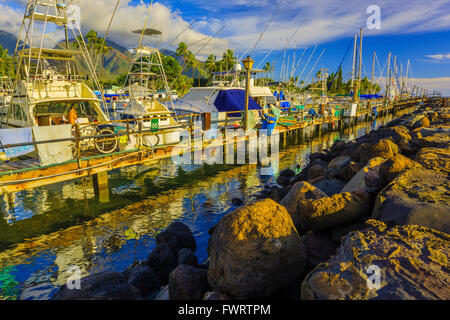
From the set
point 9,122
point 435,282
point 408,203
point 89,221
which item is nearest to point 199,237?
point 89,221

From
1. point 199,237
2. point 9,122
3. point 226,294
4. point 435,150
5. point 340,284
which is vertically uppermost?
point 9,122

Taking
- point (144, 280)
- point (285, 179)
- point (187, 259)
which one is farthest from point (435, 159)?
point (144, 280)

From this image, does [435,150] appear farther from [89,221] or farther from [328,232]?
[89,221]

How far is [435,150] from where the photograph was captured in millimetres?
8203

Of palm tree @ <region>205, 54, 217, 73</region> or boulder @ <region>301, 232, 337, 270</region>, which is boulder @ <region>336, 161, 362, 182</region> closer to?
boulder @ <region>301, 232, 337, 270</region>

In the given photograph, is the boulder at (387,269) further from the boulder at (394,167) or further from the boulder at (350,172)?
the boulder at (350,172)

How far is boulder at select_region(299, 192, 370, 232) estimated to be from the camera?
510cm

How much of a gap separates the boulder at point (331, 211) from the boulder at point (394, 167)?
61.6 inches

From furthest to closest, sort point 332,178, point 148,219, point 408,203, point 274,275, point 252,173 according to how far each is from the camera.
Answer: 1. point 252,173
2. point 148,219
3. point 332,178
4. point 408,203
5. point 274,275

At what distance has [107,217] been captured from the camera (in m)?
10.6

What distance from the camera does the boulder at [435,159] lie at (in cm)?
677

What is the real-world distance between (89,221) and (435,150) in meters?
11.6

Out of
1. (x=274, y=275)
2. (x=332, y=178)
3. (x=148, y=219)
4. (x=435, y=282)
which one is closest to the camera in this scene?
(x=435, y=282)

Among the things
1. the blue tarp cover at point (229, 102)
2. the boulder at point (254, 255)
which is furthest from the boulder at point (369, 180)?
the blue tarp cover at point (229, 102)
